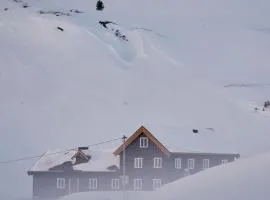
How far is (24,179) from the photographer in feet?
235

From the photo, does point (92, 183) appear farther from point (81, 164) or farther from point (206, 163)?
point (206, 163)

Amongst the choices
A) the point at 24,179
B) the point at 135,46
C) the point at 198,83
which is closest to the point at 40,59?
the point at 135,46

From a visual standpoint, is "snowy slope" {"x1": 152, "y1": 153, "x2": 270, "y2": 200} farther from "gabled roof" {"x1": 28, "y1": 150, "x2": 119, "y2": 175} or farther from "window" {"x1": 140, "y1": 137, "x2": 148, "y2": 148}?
"gabled roof" {"x1": 28, "y1": 150, "x2": 119, "y2": 175}

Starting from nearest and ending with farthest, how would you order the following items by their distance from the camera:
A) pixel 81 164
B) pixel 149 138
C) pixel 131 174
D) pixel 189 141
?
pixel 149 138, pixel 131 174, pixel 81 164, pixel 189 141

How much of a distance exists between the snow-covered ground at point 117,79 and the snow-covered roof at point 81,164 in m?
7.23

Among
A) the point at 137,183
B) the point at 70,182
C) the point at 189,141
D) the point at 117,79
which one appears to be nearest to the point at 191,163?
the point at 189,141

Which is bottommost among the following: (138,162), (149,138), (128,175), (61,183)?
(61,183)

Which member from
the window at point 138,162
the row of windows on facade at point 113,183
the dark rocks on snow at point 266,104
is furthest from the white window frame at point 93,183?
the dark rocks on snow at point 266,104

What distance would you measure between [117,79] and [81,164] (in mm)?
61626

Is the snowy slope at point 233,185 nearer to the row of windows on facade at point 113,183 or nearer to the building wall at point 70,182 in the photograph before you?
the row of windows on facade at point 113,183

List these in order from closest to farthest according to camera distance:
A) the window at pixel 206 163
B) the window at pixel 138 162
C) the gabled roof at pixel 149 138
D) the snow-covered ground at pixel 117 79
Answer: the gabled roof at pixel 149 138, the window at pixel 138 162, the window at pixel 206 163, the snow-covered ground at pixel 117 79

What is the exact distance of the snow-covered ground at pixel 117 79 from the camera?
9150 centimetres

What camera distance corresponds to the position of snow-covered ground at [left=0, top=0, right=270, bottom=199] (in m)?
91.5

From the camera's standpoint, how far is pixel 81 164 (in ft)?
181
